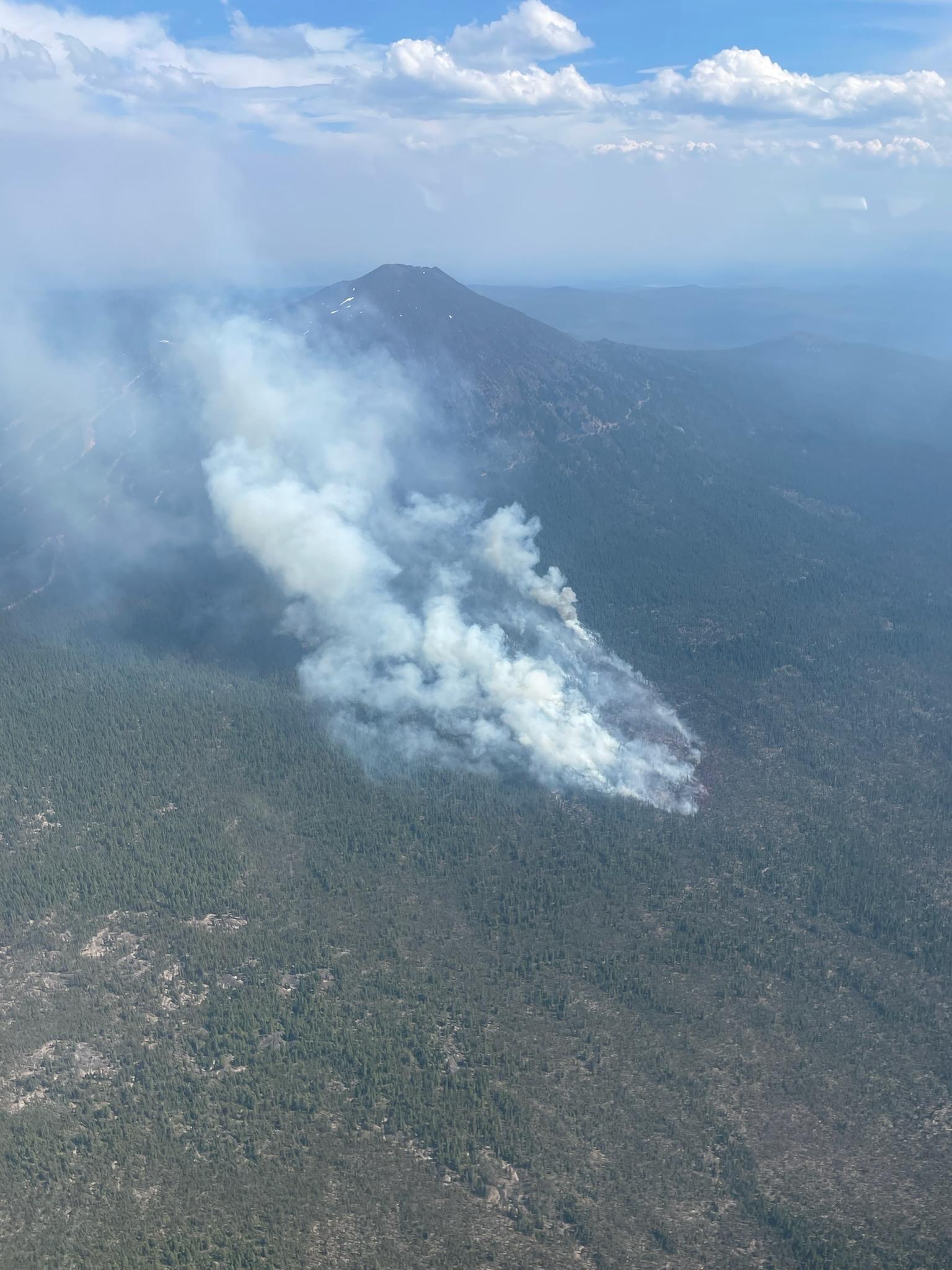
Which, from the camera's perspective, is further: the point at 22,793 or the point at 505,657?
the point at 505,657

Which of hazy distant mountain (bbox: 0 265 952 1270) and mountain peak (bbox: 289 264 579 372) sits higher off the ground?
mountain peak (bbox: 289 264 579 372)

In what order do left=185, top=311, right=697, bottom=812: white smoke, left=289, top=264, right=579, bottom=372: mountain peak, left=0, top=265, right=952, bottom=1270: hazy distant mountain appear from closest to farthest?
left=0, top=265, right=952, bottom=1270: hazy distant mountain < left=185, top=311, right=697, bottom=812: white smoke < left=289, top=264, right=579, bottom=372: mountain peak

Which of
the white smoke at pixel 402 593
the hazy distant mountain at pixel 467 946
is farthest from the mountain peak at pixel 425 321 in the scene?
the hazy distant mountain at pixel 467 946

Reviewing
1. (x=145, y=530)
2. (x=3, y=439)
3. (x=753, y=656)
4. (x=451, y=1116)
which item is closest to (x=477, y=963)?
(x=451, y=1116)

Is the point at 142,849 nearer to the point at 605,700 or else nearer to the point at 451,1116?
the point at 451,1116

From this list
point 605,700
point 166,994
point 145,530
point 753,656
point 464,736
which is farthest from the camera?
point 145,530

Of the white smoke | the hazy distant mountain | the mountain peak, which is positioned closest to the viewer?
the hazy distant mountain

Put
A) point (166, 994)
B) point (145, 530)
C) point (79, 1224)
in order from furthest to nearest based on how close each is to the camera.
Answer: point (145, 530), point (166, 994), point (79, 1224)

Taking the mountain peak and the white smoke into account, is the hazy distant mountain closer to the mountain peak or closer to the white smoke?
the white smoke

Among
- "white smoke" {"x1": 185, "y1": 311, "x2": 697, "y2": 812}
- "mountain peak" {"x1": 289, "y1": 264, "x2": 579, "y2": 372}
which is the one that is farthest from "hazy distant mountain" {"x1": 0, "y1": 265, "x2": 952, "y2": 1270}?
"mountain peak" {"x1": 289, "y1": 264, "x2": 579, "y2": 372}
